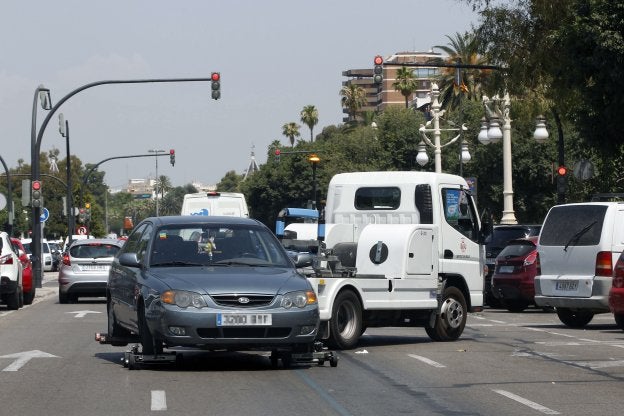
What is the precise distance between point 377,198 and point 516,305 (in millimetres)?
9615

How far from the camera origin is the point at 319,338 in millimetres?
18062

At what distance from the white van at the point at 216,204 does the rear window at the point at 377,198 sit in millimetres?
18682

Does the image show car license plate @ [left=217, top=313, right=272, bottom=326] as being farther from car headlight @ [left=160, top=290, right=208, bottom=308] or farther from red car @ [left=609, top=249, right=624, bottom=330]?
red car @ [left=609, top=249, right=624, bottom=330]

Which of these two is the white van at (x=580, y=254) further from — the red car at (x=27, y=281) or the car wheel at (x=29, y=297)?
the car wheel at (x=29, y=297)

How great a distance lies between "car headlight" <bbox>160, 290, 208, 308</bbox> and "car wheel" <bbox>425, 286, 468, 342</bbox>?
625 cm

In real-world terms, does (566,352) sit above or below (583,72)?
below

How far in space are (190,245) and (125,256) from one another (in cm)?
74

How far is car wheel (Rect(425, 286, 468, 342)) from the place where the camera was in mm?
19688

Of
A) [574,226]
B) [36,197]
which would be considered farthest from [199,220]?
[36,197]

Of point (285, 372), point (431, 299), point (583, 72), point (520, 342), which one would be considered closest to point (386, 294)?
point (431, 299)

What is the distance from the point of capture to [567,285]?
22.3 m

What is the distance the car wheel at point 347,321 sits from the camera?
17.9 metres

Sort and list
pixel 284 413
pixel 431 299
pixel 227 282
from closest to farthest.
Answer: pixel 284 413
pixel 227 282
pixel 431 299

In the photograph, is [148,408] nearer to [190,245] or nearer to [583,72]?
[190,245]
